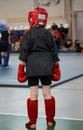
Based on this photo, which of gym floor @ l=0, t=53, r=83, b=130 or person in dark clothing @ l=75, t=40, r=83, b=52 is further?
person in dark clothing @ l=75, t=40, r=83, b=52

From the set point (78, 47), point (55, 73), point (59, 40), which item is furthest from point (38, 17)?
point (59, 40)

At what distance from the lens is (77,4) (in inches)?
790

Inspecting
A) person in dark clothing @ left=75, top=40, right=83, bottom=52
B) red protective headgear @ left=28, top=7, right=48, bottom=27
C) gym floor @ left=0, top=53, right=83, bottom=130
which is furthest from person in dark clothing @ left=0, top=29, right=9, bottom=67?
person in dark clothing @ left=75, top=40, right=83, bottom=52

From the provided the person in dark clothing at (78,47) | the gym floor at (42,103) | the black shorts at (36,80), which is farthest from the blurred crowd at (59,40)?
the black shorts at (36,80)

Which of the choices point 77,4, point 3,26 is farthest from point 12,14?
point 3,26

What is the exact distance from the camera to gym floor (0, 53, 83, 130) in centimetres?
471

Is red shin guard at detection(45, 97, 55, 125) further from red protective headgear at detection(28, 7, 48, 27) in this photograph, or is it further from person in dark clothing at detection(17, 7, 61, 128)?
red protective headgear at detection(28, 7, 48, 27)

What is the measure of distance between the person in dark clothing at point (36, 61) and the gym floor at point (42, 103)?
0.26 meters

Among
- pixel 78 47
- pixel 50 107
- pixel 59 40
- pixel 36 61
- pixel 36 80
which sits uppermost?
pixel 36 61

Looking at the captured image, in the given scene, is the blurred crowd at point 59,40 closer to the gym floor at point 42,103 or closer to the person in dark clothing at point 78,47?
the person in dark clothing at point 78,47

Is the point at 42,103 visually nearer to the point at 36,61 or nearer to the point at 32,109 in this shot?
the point at 32,109

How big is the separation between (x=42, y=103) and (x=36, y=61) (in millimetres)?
1743

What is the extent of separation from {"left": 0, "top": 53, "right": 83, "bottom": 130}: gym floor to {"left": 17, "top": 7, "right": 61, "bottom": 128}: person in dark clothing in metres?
0.26

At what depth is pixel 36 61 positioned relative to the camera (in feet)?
14.6
